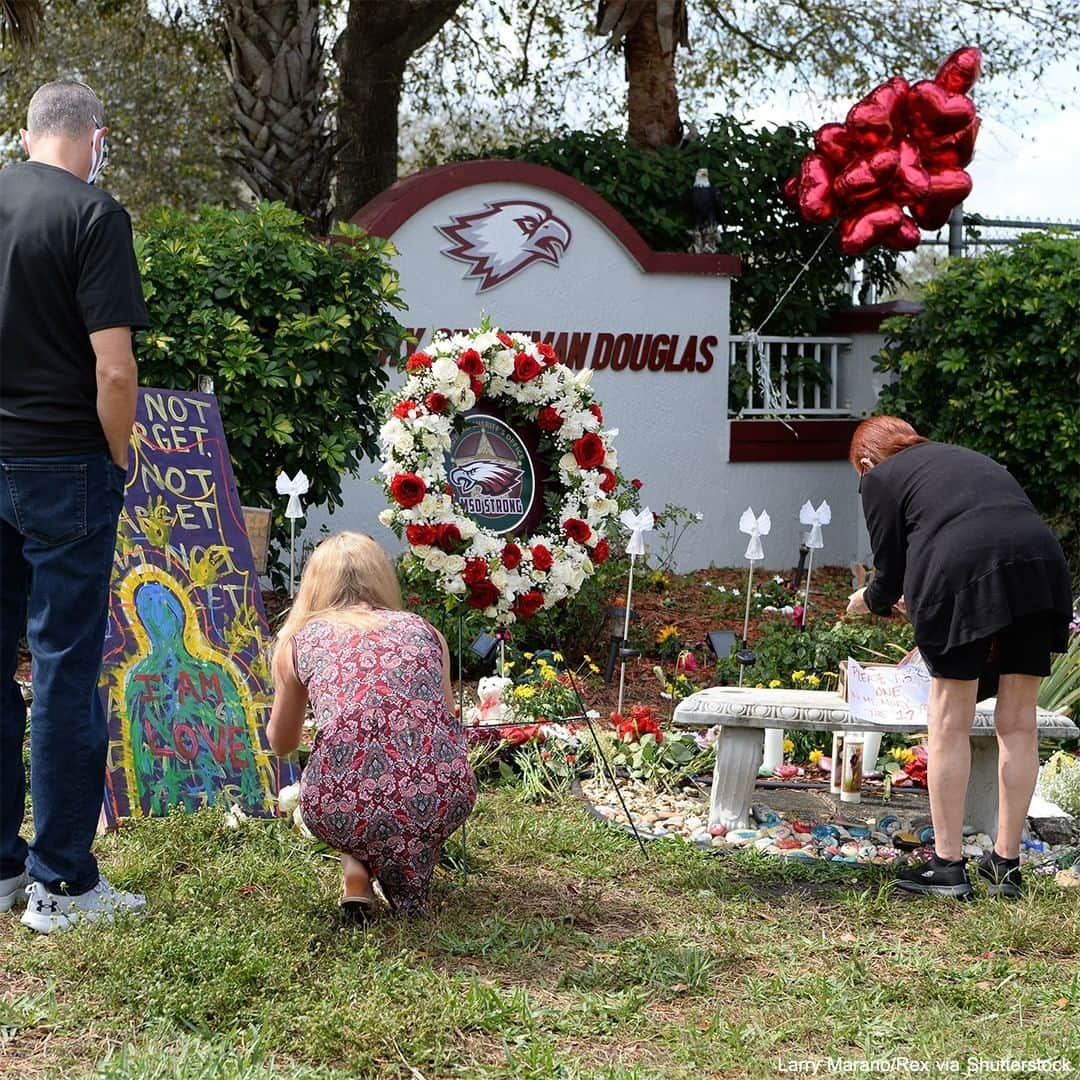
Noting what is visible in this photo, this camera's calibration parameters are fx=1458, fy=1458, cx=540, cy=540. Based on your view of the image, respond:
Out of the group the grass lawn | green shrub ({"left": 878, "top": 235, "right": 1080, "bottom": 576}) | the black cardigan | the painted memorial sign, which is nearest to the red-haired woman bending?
the black cardigan

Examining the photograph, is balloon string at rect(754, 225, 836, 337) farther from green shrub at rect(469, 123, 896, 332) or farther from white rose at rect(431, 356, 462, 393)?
white rose at rect(431, 356, 462, 393)

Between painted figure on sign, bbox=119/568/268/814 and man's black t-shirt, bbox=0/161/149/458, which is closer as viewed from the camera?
man's black t-shirt, bbox=0/161/149/458

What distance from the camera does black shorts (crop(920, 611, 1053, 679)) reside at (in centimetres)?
453

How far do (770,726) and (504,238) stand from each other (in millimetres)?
5756

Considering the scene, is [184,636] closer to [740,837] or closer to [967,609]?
[740,837]

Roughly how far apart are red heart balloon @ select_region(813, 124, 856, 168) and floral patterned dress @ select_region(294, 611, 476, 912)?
7610 millimetres

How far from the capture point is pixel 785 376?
11.5 m

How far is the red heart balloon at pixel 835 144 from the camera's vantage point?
420 inches

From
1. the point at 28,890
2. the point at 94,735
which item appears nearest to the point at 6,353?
the point at 94,735

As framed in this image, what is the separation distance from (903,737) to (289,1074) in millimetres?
3727

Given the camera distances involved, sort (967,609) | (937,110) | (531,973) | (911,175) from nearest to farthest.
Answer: (531,973)
(967,609)
(937,110)
(911,175)

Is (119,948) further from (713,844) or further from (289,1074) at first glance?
(713,844)

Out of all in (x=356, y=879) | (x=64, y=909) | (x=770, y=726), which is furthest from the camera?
(x=770, y=726)

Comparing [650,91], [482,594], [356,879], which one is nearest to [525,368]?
[482,594]
